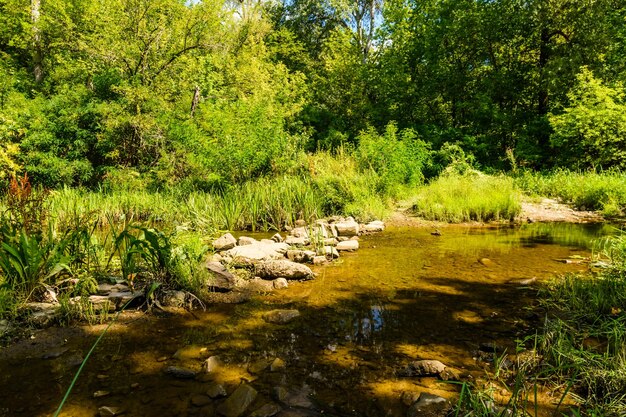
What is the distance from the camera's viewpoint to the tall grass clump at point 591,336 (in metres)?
2.27

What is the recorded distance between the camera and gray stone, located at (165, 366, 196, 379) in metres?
2.75

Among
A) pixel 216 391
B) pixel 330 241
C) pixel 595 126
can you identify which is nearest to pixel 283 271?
pixel 330 241

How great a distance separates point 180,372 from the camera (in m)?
2.77

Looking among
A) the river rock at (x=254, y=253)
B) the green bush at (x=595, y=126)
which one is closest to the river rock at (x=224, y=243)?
the river rock at (x=254, y=253)

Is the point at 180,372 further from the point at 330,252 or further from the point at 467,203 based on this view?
the point at 467,203

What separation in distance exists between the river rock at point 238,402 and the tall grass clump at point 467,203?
768 centimetres

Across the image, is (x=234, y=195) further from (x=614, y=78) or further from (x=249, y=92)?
(x=614, y=78)

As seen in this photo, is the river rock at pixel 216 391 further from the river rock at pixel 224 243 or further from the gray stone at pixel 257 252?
the river rock at pixel 224 243

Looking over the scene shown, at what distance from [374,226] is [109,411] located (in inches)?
262

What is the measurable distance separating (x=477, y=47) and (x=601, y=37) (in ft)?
15.4

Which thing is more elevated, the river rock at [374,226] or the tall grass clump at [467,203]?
the tall grass clump at [467,203]

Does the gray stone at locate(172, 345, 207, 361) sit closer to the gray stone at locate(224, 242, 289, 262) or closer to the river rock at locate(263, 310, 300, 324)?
the river rock at locate(263, 310, 300, 324)

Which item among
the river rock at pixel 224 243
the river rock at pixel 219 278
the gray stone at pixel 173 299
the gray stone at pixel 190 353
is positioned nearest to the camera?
the gray stone at pixel 190 353

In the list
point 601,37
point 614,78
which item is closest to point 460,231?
point 614,78
